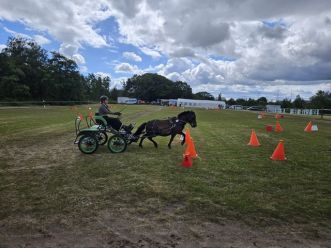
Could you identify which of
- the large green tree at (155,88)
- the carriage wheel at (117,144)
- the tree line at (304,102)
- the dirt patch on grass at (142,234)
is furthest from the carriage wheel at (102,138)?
the large green tree at (155,88)

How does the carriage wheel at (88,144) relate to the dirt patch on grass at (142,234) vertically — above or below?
above

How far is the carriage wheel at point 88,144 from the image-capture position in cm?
1112

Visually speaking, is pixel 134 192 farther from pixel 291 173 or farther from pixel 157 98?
pixel 157 98

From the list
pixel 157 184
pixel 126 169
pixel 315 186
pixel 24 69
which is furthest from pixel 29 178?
pixel 24 69

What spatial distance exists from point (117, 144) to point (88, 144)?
36.8 inches

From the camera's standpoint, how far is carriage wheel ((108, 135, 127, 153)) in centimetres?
1140

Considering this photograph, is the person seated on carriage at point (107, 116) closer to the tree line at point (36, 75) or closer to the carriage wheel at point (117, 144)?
the carriage wheel at point (117, 144)

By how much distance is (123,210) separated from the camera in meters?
5.83

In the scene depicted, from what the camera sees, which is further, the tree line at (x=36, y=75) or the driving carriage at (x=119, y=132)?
the tree line at (x=36, y=75)

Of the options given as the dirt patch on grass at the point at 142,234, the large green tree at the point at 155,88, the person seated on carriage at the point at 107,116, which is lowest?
the dirt patch on grass at the point at 142,234

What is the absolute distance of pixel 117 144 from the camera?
11461 mm

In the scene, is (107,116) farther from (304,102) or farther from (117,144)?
(304,102)

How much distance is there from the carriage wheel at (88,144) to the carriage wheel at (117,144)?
51 cm

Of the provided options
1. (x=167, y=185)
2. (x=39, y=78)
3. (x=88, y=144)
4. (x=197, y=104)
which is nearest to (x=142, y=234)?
(x=167, y=185)
